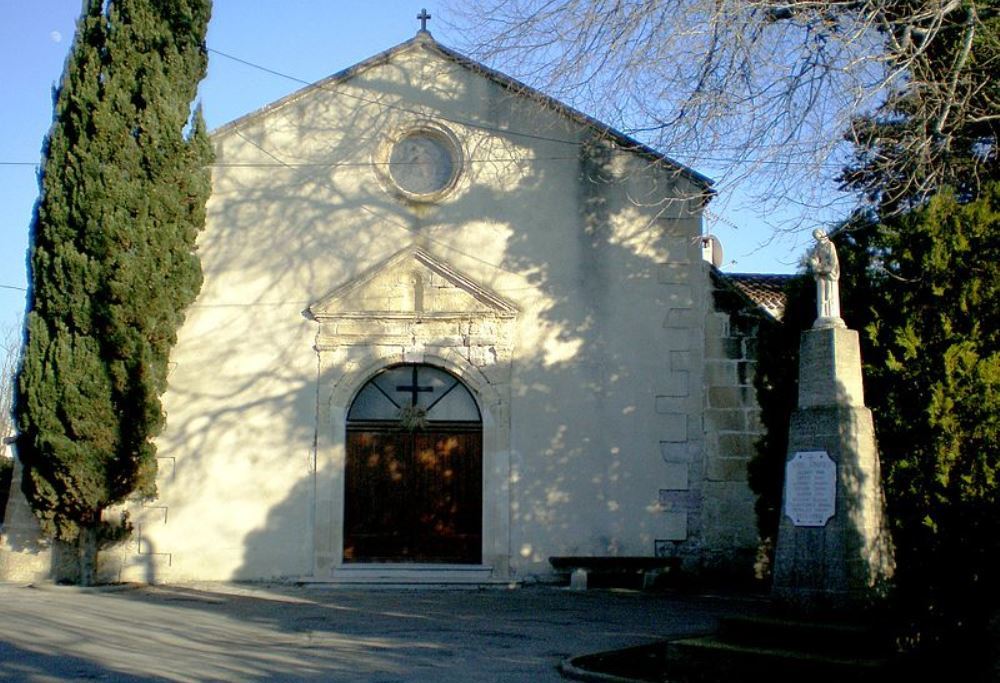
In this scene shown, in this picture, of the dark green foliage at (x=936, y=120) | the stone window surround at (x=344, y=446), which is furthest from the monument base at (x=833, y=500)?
the stone window surround at (x=344, y=446)

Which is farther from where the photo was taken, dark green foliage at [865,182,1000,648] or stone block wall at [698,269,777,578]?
stone block wall at [698,269,777,578]

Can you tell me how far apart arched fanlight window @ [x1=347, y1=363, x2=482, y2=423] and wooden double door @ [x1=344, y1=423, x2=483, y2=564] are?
0.15 meters

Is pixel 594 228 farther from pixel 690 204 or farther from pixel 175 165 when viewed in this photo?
pixel 175 165

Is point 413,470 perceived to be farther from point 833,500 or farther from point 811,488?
point 833,500

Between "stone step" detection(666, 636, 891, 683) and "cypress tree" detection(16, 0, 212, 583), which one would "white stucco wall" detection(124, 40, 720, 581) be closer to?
"cypress tree" detection(16, 0, 212, 583)

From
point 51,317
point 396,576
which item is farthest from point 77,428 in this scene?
point 396,576

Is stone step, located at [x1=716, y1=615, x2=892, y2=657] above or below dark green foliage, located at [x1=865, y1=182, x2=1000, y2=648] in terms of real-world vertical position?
below

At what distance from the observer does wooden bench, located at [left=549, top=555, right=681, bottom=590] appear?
13711 mm

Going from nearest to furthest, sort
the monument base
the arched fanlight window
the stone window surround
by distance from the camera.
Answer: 1. the monument base
2. the stone window surround
3. the arched fanlight window

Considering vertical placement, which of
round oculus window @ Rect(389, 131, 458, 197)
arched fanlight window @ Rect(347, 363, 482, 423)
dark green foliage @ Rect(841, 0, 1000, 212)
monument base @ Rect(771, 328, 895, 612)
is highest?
round oculus window @ Rect(389, 131, 458, 197)

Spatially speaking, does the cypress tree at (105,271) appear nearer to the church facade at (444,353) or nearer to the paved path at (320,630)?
the church facade at (444,353)

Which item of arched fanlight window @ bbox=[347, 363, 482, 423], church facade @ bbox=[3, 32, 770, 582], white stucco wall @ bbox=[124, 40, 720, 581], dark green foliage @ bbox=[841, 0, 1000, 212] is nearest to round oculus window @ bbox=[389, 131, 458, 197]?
church facade @ bbox=[3, 32, 770, 582]

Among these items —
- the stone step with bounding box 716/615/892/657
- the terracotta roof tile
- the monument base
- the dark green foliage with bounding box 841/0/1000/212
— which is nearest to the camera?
the stone step with bounding box 716/615/892/657

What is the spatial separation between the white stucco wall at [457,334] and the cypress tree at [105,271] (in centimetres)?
68
